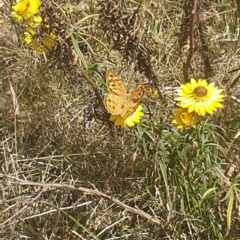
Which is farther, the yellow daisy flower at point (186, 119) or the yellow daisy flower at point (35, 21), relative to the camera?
the yellow daisy flower at point (35, 21)

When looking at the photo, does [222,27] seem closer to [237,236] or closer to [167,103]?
[167,103]

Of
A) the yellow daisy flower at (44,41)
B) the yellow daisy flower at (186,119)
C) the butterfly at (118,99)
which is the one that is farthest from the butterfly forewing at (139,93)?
the yellow daisy flower at (44,41)

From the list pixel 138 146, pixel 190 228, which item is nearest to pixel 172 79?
pixel 138 146

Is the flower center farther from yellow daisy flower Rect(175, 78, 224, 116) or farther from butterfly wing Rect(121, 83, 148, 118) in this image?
butterfly wing Rect(121, 83, 148, 118)

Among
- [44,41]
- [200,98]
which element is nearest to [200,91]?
[200,98]

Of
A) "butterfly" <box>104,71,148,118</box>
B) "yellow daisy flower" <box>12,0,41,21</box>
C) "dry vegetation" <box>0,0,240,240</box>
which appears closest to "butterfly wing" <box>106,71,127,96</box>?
"butterfly" <box>104,71,148,118</box>

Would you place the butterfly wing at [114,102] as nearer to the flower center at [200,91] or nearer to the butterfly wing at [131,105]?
the butterfly wing at [131,105]
